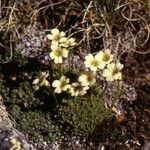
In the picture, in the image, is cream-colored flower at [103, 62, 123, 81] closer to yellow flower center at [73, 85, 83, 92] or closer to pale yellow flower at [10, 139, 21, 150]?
yellow flower center at [73, 85, 83, 92]

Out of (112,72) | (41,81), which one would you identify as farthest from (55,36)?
(112,72)

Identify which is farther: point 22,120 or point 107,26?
point 107,26

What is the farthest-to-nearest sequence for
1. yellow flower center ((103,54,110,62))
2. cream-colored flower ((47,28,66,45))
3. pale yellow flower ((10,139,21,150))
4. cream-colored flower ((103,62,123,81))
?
cream-colored flower ((47,28,66,45))
yellow flower center ((103,54,110,62))
cream-colored flower ((103,62,123,81))
pale yellow flower ((10,139,21,150))

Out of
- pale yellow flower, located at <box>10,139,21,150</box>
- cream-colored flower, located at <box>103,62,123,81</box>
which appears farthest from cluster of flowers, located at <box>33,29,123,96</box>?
pale yellow flower, located at <box>10,139,21,150</box>

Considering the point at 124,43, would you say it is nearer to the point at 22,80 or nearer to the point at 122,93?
the point at 122,93

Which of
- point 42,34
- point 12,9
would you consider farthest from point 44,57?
point 12,9

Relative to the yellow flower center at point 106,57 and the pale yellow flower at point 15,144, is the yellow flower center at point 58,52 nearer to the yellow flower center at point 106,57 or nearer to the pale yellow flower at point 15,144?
the yellow flower center at point 106,57
